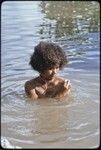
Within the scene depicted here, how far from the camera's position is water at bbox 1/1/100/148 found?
3566 millimetres

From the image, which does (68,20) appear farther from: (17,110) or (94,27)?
(17,110)

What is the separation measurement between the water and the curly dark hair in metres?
0.42

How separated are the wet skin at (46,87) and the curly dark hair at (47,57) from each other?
17 cm

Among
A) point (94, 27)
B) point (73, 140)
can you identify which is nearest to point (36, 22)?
point (94, 27)

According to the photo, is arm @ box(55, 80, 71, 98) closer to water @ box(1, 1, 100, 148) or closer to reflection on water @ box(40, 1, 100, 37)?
water @ box(1, 1, 100, 148)

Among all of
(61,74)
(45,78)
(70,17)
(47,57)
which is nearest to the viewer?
(47,57)

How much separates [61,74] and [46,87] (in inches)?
37.2

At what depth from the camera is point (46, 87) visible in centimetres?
446

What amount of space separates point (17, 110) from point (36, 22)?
4205 millimetres

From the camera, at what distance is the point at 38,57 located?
4.29 metres

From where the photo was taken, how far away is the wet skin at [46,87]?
4430 millimetres

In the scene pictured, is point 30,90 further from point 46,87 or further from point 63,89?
point 63,89

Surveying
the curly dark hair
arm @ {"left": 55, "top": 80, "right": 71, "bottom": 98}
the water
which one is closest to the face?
the curly dark hair

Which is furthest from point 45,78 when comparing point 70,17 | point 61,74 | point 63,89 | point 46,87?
point 70,17
